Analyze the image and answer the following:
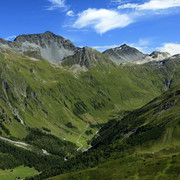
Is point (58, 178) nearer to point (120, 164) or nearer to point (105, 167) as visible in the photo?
point (105, 167)

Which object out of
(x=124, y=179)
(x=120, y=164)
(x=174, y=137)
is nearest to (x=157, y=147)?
(x=174, y=137)

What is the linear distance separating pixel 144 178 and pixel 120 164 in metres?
39.8

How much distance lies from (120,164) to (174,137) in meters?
52.5

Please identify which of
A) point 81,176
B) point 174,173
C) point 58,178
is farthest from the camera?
point 58,178

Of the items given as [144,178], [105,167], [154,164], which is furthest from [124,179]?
[105,167]

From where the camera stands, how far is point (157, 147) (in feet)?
638

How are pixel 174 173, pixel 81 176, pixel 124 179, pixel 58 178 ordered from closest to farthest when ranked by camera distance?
pixel 174 173, pixel 124 179, pixel 81 176, pixel 58 178

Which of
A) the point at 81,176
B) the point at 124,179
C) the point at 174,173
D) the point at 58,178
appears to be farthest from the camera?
the point at 58,178

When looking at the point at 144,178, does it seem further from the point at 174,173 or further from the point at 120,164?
the point at 120,164

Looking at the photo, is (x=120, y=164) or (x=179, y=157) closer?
(x=179, y=157)

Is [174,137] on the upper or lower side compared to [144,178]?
upper

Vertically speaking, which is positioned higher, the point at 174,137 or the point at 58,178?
the point at 174,137

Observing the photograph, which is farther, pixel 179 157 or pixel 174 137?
pixel 174 137

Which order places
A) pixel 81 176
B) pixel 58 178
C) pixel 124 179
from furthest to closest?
pixel 58 178
pixel 81 176
pixel 124 179
